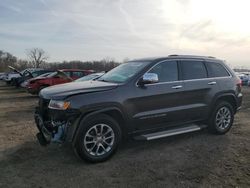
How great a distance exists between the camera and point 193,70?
6.39 metres

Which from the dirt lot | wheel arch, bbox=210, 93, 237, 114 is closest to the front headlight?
the dirt lot

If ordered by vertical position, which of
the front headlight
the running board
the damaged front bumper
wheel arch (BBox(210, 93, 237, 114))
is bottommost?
the running board

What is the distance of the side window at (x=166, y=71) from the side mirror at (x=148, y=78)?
328 mm

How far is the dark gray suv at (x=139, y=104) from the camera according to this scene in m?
4.80

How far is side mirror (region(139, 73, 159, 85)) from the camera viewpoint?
527cm

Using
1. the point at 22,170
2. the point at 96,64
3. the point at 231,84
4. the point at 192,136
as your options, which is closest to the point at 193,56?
the point at 231,84

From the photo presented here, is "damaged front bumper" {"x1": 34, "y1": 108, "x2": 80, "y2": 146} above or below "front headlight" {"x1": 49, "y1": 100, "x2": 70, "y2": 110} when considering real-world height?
below

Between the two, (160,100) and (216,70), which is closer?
(160,100)

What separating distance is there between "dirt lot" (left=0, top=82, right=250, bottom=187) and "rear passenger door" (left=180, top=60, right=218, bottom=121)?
644 mm

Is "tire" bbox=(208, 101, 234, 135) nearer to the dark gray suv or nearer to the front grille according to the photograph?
the dark gray suv

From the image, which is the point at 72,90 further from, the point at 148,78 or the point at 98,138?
the point at 148,78

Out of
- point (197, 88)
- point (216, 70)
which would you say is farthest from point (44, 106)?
point (216, 70)

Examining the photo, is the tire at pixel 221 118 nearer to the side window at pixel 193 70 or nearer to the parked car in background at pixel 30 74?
the side window at pixel 193 70

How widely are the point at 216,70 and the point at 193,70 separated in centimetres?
79
